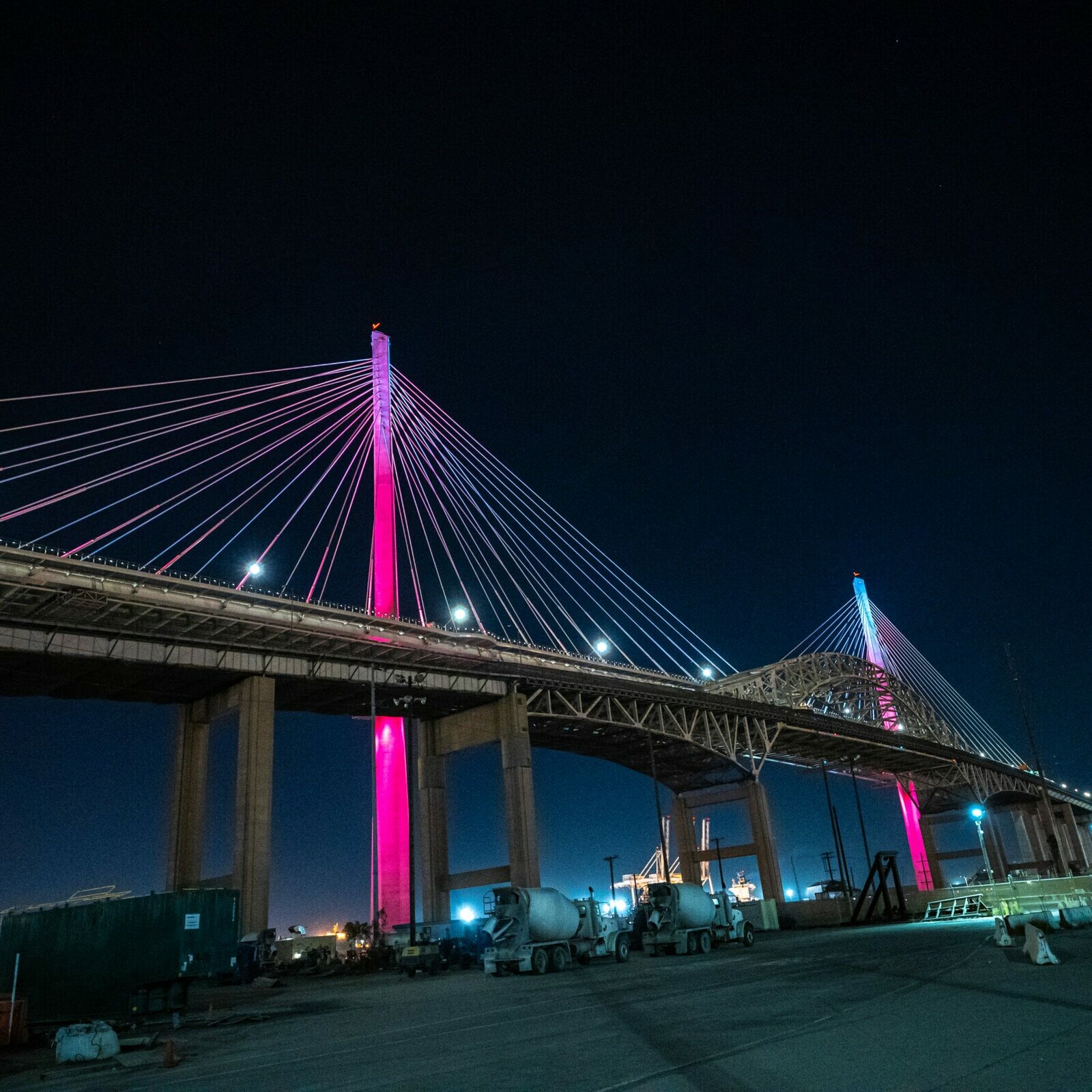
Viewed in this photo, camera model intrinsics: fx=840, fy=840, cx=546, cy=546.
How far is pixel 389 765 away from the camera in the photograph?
48500mm

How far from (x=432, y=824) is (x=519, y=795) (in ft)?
25.5

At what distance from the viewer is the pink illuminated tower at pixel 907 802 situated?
348 ft

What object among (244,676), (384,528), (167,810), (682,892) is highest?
(384,528)

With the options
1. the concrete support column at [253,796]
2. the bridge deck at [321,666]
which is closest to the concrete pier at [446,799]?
the bridge deck at [321,666]

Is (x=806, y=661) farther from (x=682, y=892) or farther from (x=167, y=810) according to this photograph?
(x=167, y=810)

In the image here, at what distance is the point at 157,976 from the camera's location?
21906mm

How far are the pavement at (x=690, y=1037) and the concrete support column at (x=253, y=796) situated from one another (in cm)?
1515

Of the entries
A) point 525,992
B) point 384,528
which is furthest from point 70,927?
point 384,528

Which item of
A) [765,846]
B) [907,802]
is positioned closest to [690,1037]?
[765,846]

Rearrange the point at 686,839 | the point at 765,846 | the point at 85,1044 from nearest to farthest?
the point at 85,1044 → the point at 765,846 → the point at 686,839

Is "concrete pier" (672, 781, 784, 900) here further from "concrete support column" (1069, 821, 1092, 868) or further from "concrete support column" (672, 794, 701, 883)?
"concrete support column" (1069, 821, 1092, 868)

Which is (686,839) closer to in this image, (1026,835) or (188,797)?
(188,797)

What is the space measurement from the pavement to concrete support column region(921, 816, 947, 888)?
103m

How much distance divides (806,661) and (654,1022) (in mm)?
81974
